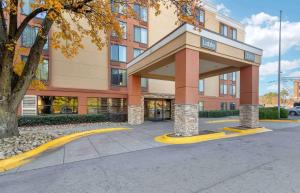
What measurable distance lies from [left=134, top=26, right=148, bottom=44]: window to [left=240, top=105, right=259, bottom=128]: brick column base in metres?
15.0

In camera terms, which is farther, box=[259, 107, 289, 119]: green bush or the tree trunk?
box=[259, 107, 289, 119]: green bush

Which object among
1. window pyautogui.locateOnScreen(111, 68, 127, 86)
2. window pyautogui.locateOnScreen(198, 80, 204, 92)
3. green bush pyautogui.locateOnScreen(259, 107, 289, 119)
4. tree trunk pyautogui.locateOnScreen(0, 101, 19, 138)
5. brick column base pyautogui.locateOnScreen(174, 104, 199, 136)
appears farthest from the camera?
window pyautogui.locateOnScreen(198, 80, 204, 92)

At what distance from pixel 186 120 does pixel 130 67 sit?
962 cm

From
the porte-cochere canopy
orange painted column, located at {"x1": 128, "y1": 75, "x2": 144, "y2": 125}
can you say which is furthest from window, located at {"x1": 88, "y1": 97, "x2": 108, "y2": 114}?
the porte-cochere canopy

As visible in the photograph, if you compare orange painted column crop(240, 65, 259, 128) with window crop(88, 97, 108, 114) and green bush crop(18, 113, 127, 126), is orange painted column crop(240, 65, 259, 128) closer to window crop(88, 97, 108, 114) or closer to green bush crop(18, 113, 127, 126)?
green bush crop(18, 113, 127, 126)

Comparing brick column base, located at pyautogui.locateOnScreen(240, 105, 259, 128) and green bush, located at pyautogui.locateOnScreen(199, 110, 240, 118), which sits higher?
brick column base, located at pyautogui.locateOnScreen(240, 105, 259, 128)

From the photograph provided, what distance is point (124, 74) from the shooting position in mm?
22578

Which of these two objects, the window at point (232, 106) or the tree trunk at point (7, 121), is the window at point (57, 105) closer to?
the tree trunk at point (7, 121)

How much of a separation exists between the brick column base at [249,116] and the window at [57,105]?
15.3 m

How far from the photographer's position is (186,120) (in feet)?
32.2

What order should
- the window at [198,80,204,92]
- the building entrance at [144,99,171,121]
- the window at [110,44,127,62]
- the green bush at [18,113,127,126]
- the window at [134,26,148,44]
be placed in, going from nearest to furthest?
the green bush at [18,113,127,126]
the window at [110,44,127,62]
the building entrance at [144,99,171,121]
the window at [134,26,148,44]
the window at [198,80,204,92]

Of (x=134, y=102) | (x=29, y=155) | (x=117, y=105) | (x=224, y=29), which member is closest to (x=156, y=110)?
(x=117, y=105)

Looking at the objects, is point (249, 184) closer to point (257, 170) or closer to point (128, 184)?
point (257, 170)

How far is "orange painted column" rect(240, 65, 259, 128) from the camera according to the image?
1306 centimetres
